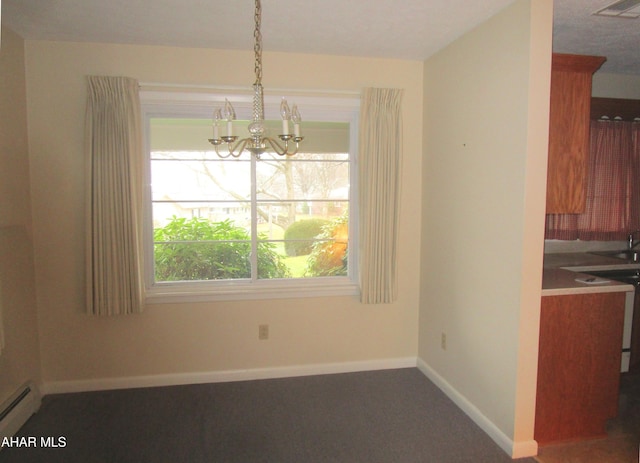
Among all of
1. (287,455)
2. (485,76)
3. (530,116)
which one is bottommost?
(287,455)

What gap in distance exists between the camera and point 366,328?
3.69 m

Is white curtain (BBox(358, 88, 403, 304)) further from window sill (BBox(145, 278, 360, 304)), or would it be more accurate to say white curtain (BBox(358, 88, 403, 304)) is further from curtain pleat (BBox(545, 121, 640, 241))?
curtain pleat (BBox(545, 121, 640, 241))

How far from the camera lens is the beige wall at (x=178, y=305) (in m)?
3.14

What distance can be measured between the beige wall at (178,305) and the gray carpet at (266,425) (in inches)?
9.5

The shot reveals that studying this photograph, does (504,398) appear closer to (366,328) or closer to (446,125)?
(366,328)

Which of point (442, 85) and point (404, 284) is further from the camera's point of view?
point (404, 284)

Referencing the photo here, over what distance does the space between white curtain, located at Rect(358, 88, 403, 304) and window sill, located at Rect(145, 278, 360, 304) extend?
0.24 m

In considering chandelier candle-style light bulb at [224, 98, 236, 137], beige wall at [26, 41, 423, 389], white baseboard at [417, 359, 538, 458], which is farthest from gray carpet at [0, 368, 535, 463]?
chandelier candle-style light bulb at [224, 98, 236, 137]

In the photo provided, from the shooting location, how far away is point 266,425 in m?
2.85

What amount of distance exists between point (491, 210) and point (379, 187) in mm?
998

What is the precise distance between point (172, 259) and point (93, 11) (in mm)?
1813

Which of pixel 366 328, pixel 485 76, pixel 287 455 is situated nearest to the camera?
pixel 287 455

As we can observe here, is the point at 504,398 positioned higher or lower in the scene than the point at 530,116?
lower

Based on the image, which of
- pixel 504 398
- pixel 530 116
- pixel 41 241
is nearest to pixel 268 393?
pixel 504 398
